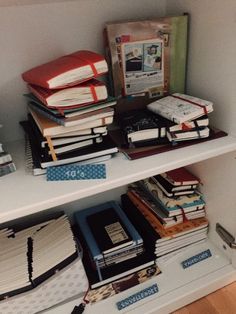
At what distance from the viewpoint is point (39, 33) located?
2.84 ft

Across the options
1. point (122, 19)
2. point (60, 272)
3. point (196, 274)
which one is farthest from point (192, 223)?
point (122, 19)

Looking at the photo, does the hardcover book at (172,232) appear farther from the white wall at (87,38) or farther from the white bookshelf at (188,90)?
the white wall at (87,38)

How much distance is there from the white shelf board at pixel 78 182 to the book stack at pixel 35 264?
287 mm

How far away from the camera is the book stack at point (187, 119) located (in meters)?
0.82

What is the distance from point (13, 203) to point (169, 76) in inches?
25.8

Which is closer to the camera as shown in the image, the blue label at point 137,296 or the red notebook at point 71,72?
the red notebook at point 71,72

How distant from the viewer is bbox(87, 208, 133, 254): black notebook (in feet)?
3.22

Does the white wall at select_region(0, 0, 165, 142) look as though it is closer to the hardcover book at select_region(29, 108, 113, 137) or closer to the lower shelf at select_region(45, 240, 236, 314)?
the hardcover book at select_region(29, 108, 113, 137)

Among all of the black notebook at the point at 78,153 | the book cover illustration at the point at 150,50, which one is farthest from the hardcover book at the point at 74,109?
the book cover illustration at the point at 150,50

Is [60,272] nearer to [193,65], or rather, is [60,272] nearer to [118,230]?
[118,230]

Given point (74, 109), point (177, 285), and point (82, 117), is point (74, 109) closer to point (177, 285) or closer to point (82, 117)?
point (82, 117)

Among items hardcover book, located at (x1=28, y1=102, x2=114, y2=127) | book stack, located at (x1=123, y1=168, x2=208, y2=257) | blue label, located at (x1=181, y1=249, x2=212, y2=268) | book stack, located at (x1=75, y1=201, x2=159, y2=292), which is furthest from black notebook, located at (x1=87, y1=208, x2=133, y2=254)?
hardcover book, located at (x1=28, y1=102, x2=114, y2=127)

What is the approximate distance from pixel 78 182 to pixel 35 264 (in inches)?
13.0

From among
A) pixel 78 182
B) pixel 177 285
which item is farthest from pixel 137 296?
pixel 78 182
